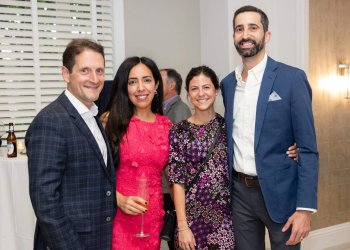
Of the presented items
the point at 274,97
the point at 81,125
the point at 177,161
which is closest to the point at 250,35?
the point at 274,97

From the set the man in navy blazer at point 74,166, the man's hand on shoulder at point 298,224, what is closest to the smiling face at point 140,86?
the man in navy blazer at point 74,166

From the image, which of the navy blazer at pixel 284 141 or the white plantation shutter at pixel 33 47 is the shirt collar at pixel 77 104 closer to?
the navy blazer at pixel 284 141

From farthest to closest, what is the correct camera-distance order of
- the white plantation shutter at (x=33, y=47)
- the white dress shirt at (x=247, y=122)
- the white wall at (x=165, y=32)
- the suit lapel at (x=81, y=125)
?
the white wall at (x=165, y=32)
the white plantation shutter at (x=33, y=47)
the white dress shirt at (x=247, y=122)
the suit lapel at (x=81, y=125)

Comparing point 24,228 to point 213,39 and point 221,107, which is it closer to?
point 221,107

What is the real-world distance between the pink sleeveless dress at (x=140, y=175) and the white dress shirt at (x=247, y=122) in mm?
388

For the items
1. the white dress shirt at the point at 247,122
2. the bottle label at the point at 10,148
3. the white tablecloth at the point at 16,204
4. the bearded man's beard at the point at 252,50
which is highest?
the bearded man's beard at the point at 252,50

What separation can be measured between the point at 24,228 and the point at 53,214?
182 centimetres

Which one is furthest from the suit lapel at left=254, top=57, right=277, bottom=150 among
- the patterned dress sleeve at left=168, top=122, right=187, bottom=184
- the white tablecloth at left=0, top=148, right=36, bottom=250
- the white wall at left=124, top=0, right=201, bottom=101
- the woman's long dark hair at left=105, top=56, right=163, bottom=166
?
the white wall at left=124, top=0, right=201, bottom=101

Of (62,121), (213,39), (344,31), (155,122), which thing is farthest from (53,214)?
(344,31)

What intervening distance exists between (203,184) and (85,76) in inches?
32.8

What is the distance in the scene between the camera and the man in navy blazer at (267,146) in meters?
1.87

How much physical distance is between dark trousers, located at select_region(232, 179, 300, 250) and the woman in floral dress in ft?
0.18

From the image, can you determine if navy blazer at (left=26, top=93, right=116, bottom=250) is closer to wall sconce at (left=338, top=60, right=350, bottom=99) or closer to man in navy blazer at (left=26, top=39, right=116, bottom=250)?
man in navy blazer at (left=26, top=39, right=116, bottom=250)

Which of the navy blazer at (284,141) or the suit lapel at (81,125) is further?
the navy blazer at (284,141)
